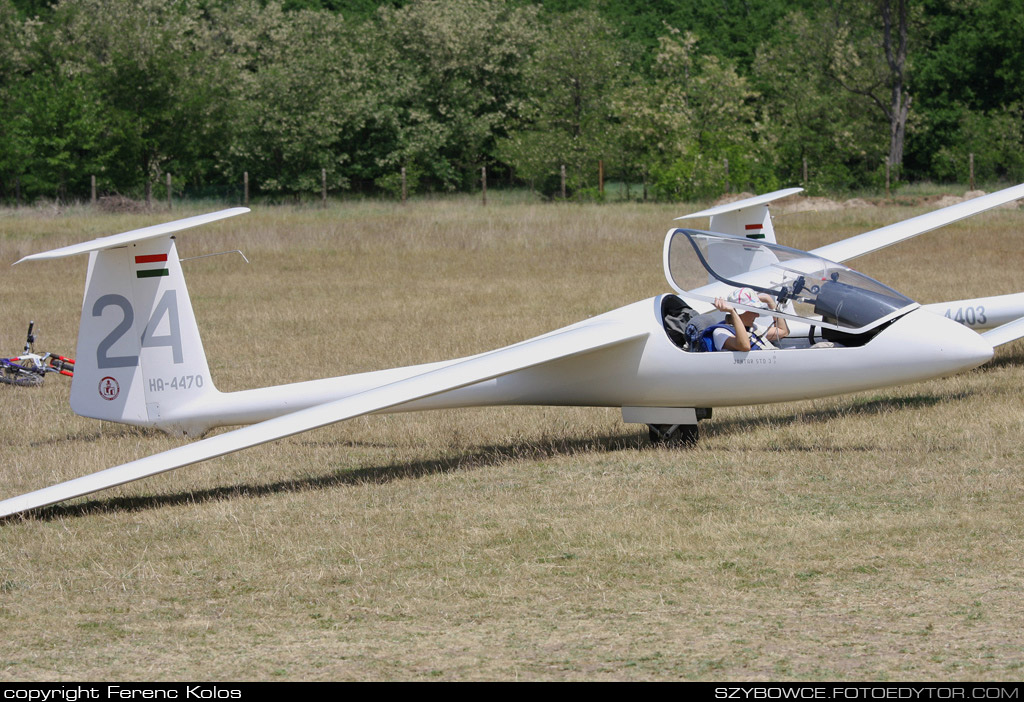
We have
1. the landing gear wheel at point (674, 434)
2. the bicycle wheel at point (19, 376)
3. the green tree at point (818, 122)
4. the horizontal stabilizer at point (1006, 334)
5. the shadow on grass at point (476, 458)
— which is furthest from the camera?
the green tree at point (818, 122)

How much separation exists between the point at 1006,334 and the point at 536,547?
20.4 ft

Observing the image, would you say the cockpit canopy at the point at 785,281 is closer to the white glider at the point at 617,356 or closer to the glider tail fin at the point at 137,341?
the white glider at the point at 617,356

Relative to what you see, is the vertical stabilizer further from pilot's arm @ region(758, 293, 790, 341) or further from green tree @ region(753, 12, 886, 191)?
green tree @ region(753, 12, 886, 191)

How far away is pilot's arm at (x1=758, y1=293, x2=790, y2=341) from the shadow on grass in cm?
98

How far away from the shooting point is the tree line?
52.7 meters

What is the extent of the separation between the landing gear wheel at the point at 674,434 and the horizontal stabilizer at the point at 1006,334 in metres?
3.11

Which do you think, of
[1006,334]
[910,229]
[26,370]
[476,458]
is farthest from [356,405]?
[910,229]

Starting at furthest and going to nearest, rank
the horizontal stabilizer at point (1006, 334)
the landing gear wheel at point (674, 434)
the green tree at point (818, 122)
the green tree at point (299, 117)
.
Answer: the green tree at point (299, 117) < the green tree at point (818, 122) < the horizontal stabilizer at point (1006, 334) < the landing gear wheel at point (674, 434)

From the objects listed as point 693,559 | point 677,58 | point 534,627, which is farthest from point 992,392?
point 677,58

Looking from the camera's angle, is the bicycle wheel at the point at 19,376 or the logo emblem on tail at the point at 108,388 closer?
the logo emblem on tail at the point at 108,388

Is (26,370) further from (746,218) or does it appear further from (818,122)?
(818,122)

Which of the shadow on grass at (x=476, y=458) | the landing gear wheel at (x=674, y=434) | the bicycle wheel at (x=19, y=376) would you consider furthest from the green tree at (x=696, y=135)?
the landing gear wheel at (x=674, y=434)

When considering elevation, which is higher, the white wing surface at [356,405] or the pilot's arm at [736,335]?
the pilot's arm at [736,335]

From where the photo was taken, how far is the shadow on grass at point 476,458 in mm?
8914
